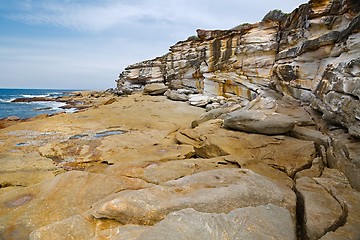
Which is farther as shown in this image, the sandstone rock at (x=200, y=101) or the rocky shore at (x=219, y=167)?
the sandstone rock at (x=200, y=101)

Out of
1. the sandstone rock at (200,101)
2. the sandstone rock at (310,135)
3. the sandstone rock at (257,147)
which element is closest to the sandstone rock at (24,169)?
the sandstone rock at (257,147)

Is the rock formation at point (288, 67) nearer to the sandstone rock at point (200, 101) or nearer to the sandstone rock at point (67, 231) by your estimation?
the sandstone rock at point (200, 101)

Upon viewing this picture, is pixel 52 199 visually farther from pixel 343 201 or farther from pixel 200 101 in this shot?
pixel 200 101

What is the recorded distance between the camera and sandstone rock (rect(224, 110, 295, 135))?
7035mm

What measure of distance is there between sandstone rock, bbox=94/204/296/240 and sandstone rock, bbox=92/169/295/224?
219mm

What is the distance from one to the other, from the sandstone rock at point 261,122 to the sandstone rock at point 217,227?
166 inches

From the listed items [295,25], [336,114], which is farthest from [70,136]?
[295,25]

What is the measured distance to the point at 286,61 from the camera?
1207 cm

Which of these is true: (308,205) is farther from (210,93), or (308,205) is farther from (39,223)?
(210,93)

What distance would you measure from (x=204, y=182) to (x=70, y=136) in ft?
25.2

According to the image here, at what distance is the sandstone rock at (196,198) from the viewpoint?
3.27 m

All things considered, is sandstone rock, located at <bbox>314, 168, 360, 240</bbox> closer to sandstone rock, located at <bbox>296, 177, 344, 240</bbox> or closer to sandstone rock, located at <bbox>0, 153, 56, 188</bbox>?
sandstone rock, located at <bbox>296, 177, 344, 240</bbox>

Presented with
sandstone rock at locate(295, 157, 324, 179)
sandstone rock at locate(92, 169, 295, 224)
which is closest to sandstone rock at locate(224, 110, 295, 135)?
sandstone rock at locate(295, 157, 324, 179)

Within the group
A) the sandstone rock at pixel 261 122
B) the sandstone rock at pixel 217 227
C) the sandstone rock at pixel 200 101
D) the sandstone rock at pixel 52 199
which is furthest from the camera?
the sandstone rock at pixel 200 101
